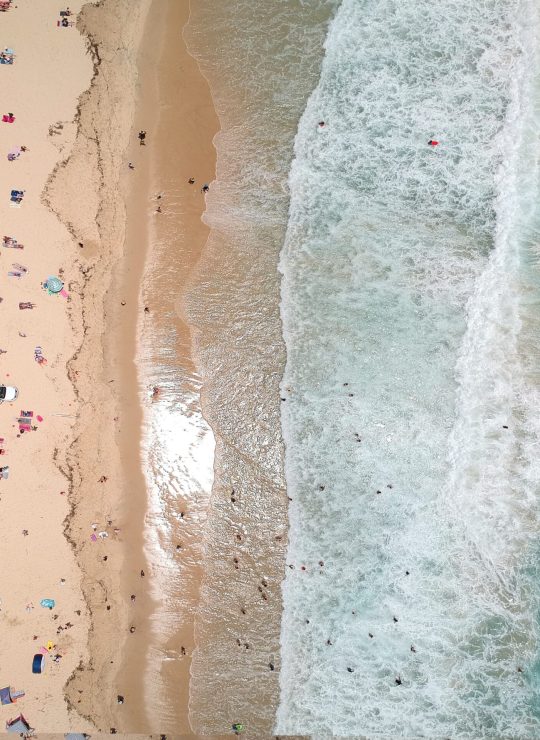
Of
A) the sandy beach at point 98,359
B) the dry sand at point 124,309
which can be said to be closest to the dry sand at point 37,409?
the sandy beach at point 98,359

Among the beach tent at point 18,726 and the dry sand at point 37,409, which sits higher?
the dry sand at point 37,409

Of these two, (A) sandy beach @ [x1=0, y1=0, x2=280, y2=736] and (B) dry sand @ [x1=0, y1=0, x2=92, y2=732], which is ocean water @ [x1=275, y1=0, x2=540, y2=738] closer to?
(A) sandy beach @ [x1=0, y1=0, x2=280, y2=736]

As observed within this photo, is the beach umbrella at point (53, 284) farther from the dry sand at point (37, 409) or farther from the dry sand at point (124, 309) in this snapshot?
the dry sand at point (124, 309)

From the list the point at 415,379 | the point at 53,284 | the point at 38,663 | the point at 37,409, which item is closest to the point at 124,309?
the point at 53,284

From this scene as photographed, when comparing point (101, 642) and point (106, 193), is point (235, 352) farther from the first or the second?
point (101, 642)

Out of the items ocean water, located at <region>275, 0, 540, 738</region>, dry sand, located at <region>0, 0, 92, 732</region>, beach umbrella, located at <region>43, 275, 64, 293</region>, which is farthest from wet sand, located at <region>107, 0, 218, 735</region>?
ocean water, located at <region>275, 0, 540, 738</region>

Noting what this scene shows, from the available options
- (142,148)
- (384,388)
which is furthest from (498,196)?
(142,148)

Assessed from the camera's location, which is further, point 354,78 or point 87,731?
point 354,78
